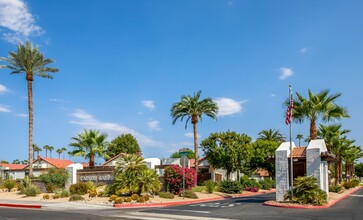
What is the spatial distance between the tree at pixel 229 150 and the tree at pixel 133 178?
19415mm

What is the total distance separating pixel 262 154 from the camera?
60.3 m

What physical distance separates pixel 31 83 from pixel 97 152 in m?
12.0

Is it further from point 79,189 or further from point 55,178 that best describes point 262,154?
point 79,189

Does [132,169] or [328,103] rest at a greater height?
[328,103]

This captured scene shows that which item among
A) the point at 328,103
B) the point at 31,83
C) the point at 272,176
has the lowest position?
the point at 272,176

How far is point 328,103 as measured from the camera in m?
31.9

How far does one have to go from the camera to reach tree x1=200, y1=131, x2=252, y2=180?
45438 mm

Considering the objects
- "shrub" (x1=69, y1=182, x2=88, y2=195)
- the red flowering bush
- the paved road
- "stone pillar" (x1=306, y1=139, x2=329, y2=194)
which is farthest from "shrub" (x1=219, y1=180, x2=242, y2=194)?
the paved road

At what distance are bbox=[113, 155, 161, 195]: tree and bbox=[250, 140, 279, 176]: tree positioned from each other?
1416 inches

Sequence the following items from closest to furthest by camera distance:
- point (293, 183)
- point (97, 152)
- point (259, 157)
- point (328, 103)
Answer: point (293, 183)
point (328, 103)
point (97, 152)
point (259, 157)

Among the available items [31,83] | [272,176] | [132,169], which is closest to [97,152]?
[31,83]

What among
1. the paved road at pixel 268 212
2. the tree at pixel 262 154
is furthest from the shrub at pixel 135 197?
the tree at pixel 262 154

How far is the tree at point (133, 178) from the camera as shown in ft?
85.6

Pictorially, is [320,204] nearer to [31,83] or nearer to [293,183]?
[293,183]
